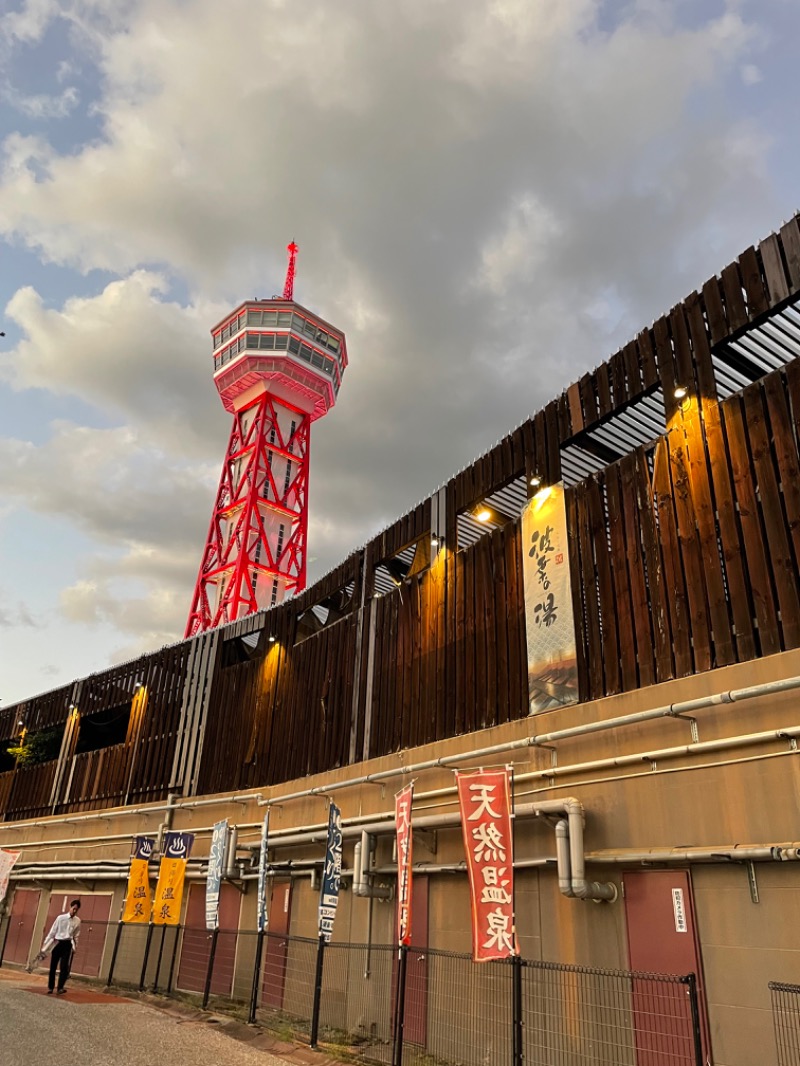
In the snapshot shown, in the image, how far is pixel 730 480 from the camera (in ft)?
29.4

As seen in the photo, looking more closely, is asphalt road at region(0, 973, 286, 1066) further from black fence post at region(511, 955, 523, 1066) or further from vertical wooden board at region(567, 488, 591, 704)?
vertical wooden board at region(567, 488, 591, 704)

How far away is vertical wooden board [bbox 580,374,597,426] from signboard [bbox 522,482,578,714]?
1.13 metres

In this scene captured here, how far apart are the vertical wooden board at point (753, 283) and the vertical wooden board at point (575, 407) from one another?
289cm

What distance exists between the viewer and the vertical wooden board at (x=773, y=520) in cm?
788

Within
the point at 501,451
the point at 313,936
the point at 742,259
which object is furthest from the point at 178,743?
the point at 742,259

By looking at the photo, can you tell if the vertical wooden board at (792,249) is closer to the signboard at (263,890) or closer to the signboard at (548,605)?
the signboard at (548,605)

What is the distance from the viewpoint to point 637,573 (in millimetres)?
9812

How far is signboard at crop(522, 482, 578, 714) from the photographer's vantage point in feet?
34.3

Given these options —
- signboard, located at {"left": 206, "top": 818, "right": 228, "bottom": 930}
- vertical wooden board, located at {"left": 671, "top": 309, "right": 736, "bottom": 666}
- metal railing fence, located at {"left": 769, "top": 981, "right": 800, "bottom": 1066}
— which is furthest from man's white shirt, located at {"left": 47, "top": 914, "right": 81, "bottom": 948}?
vertical wooden board, located at {"left": 671, "top": 309, "right": 736, "bottom": 666}

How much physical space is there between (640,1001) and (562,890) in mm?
1331

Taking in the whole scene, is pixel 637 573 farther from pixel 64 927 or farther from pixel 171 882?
pixel 171 882

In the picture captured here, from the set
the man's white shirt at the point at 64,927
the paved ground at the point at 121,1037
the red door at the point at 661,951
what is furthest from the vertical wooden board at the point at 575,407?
the man's white shirt at the point at 64,927

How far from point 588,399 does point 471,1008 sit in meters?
8.84

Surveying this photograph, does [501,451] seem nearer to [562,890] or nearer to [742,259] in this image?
[742,259]
